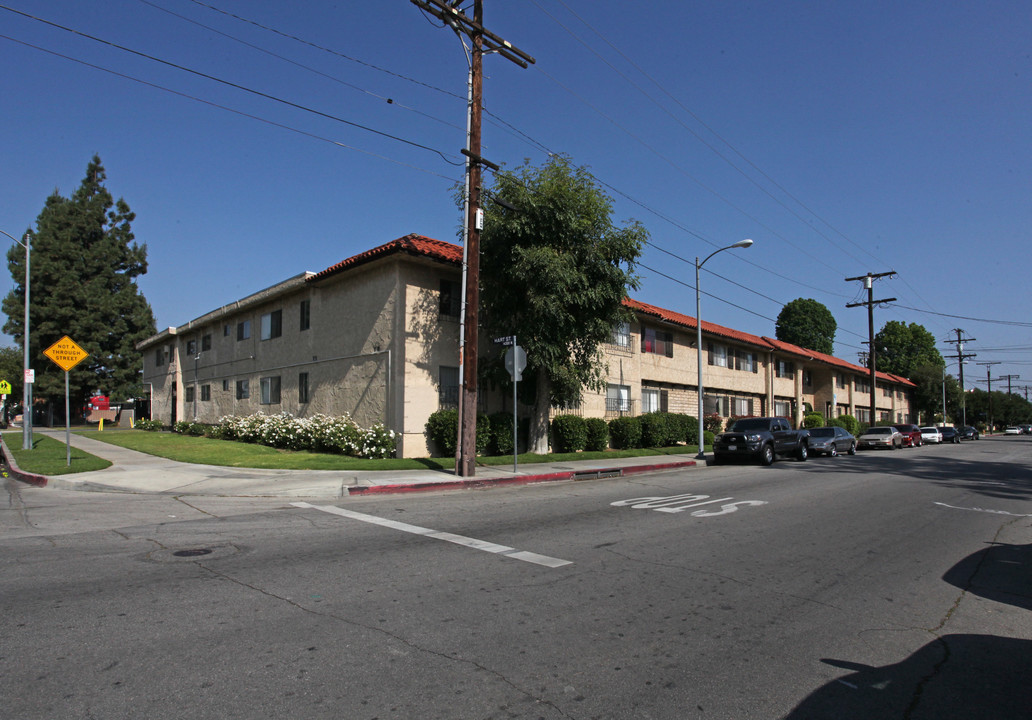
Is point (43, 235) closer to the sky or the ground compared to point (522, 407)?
closer to the sky

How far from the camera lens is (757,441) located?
74.3 ft

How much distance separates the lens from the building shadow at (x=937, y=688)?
3.49m

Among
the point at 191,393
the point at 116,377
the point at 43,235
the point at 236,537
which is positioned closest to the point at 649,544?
the point at 236,537

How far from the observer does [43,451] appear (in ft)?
65.1

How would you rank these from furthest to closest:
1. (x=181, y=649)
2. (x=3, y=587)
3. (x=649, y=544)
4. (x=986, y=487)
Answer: (x=986, y=487) < (x=649, y=544) < (x=3, y=587) < (x=181, y=649)

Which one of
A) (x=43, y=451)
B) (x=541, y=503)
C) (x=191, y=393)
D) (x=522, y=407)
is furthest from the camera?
(x=191, y=393)

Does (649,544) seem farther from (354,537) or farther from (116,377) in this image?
(116,377)

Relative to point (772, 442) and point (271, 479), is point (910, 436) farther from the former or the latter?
point (271, 479)

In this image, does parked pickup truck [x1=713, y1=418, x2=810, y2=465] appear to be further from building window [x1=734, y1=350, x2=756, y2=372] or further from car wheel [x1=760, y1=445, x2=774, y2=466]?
building window [x1=734, y1=350, x2=756, y2=372]

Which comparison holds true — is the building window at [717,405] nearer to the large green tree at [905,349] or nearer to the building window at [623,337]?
the building window at [623,337]

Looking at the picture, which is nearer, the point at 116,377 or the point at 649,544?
the point at 649,544

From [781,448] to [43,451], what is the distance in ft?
83.9

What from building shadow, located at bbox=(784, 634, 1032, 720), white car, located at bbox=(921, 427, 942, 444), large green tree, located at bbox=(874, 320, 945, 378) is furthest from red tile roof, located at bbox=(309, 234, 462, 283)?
large green tree, located at bbox=(874, 320, 945, 378)

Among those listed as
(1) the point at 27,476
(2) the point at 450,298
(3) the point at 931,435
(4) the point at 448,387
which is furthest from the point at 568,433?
(3) the point at 931,435
